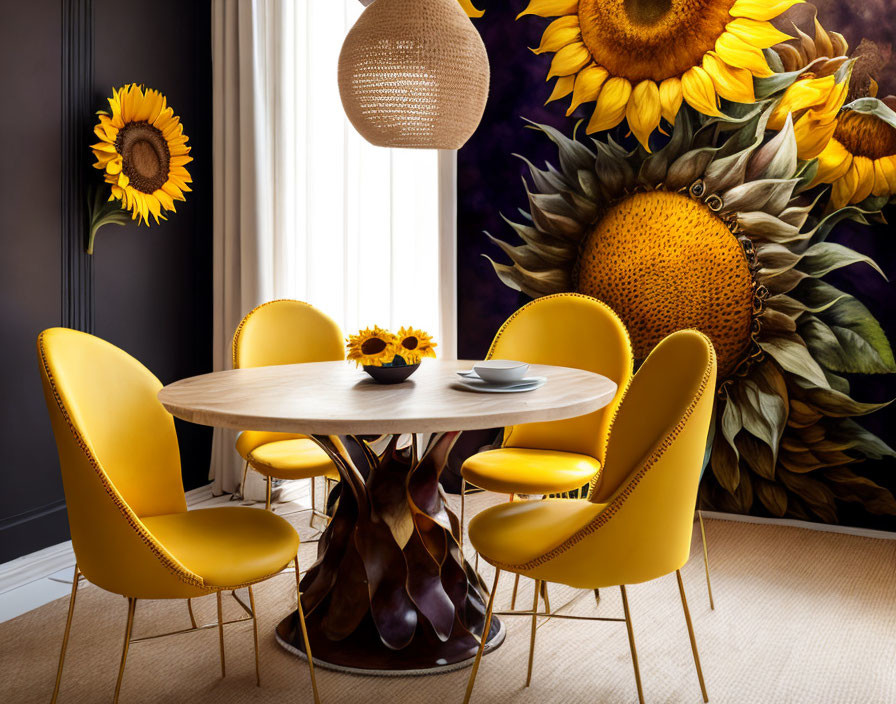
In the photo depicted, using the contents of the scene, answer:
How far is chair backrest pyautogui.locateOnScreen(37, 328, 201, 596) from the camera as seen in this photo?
1.52 meters

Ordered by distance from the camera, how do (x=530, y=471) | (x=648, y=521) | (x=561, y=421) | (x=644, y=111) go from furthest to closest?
(x=644, y=111) → (x=561, y=421) → (x=530, y=471) → (x=648, y=521)

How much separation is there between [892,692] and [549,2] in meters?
2.99

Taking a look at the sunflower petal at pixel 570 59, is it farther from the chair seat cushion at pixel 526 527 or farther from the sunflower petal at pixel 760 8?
the chair seat cushion at pixel 526 527

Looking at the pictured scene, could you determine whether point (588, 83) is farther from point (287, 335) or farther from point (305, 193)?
point (287, 335)

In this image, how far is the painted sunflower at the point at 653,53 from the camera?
3.22m

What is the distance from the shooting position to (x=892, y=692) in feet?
6.31

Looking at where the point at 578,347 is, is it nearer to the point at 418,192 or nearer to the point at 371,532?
the point at 371,532

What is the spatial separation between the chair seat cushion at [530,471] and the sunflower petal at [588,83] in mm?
1746

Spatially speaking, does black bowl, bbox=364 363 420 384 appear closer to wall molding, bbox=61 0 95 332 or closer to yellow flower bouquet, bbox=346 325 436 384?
yellow flower bouquet, bbox=346 325 436 384

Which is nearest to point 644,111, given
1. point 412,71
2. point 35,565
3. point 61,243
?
point 412,71

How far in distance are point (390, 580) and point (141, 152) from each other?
2.11 meters

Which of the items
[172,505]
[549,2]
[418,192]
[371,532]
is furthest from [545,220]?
[172,505]

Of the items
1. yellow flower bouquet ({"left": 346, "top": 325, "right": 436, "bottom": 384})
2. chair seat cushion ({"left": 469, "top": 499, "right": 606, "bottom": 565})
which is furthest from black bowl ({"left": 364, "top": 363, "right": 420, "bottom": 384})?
chair seat cushion ({"left": 469, "top": 499, "right": 606, "bottom": 565})

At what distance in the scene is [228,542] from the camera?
1.73 m
